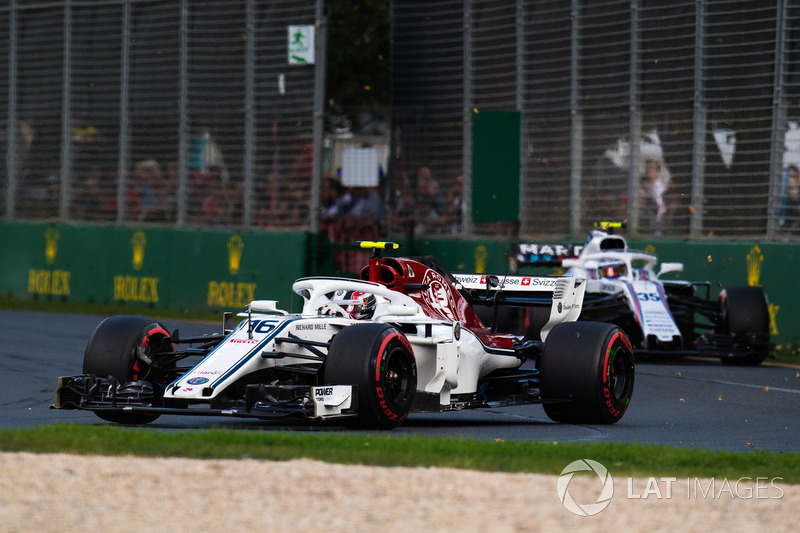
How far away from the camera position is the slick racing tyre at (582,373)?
1035 cm

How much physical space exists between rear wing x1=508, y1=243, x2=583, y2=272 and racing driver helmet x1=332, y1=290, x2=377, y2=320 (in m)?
6.45

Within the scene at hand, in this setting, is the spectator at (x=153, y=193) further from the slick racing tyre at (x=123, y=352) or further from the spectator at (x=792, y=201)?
the slick racing tyre at (x=123, y=352)

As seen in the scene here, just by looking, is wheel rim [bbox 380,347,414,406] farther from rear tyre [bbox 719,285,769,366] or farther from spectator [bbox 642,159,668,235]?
spectator [bbox 642,159,668,235]

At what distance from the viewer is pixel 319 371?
31.5 feet

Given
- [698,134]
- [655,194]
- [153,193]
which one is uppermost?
[698,134]

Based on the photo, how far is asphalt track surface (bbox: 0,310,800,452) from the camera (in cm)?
975

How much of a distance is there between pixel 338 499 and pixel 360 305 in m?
4.38

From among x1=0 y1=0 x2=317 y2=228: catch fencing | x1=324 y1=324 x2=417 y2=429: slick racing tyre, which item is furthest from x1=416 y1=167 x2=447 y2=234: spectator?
x1=324 y1=324 x2=417 y2=429: slick racing tyre

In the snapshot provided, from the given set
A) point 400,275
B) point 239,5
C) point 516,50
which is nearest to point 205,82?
point 239,5

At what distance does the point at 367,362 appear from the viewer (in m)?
9.16

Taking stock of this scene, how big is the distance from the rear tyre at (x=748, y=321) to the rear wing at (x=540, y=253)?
1.96 meters

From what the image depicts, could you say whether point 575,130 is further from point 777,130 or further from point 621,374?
point 621,374

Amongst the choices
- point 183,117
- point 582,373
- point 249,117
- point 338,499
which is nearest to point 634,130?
point 249,117

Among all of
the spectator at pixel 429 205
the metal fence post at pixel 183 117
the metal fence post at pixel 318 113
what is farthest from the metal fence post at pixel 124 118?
the spectator at pixel 429 205
